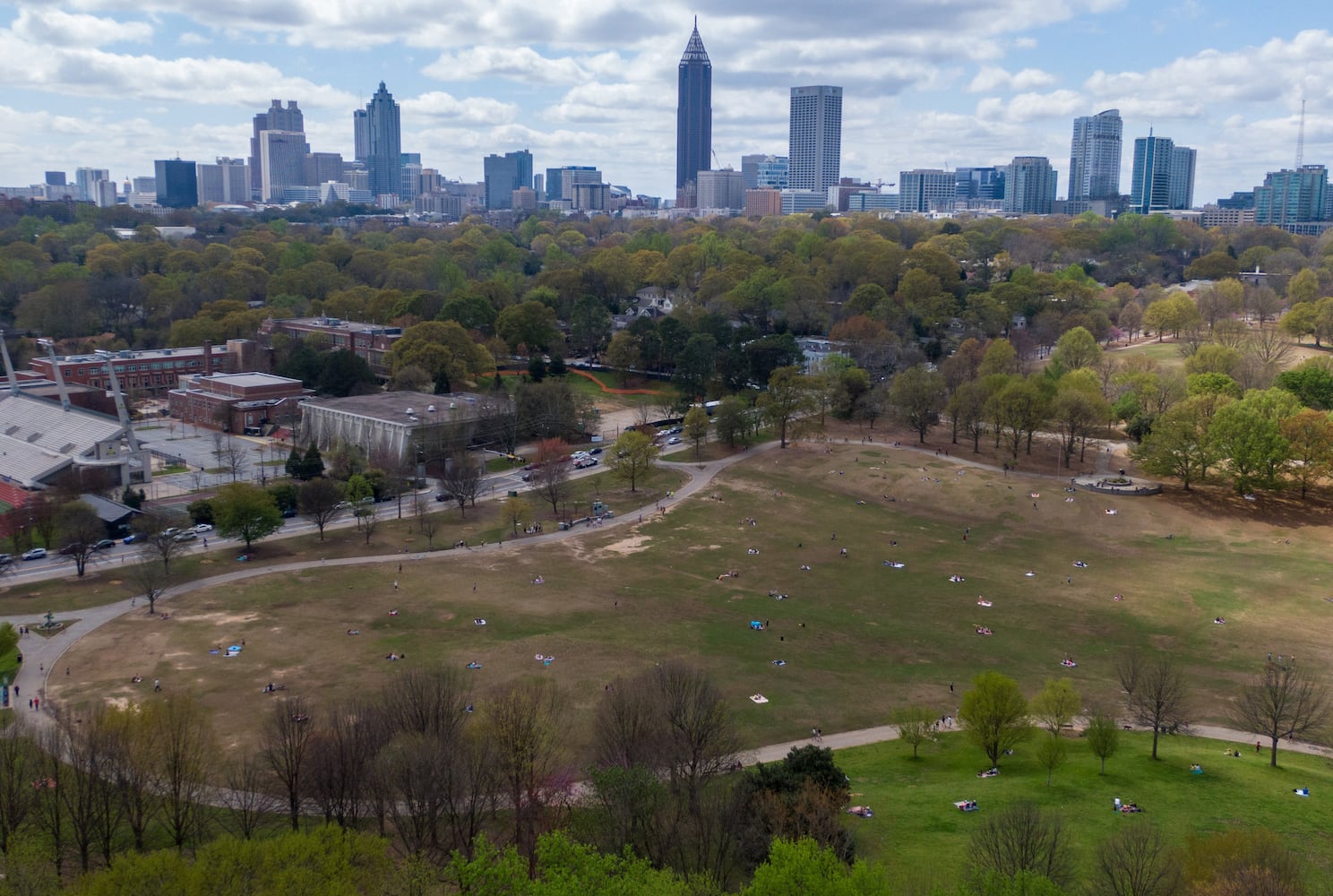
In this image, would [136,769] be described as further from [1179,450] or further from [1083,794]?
[1179,450]

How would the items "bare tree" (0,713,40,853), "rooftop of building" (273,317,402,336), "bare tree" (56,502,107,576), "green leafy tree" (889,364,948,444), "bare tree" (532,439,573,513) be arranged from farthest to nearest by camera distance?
"rooftop of building" (273,317,402,336)
"green leafy tree" (889,364,948,444)
"bare tree" (532,439,573,513)
"bare tree" (56,502,107,576)
"bare tree" (0,713,40,853)

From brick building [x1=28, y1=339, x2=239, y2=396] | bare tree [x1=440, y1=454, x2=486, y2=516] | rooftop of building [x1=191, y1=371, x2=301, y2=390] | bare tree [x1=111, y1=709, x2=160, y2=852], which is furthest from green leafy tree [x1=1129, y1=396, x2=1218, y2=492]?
brick building [x1=28, y1=339, x2=239, y2=396]

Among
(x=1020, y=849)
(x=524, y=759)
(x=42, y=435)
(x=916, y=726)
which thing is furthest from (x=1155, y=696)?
(x=42, y=435)

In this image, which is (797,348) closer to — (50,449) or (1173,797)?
(50,449)

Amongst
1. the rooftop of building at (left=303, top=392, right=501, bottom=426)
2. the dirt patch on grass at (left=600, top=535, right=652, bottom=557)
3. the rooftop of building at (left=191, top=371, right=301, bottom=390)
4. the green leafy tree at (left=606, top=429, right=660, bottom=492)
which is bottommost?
the dirt patch on grass at (left=600, top=535, right=652, bottom=557)

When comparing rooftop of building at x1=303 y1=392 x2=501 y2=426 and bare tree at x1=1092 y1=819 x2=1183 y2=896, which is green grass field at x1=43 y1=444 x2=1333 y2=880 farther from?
rooftop of building at x1=303 y1=392 x2=501 y2=426

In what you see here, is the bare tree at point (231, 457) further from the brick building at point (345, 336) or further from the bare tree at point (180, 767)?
the bare tree at point (180, 767)

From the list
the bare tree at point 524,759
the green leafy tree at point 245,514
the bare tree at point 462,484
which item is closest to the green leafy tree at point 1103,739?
the bare tree at point 524,759
